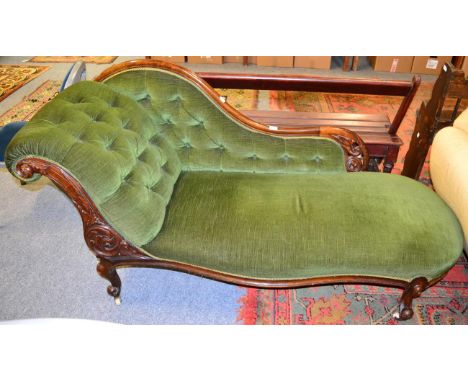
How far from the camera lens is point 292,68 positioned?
4.25 metres

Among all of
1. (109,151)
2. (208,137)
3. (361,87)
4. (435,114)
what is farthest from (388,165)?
(109,151)

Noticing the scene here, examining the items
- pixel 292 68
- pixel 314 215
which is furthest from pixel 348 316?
pixel 292 68

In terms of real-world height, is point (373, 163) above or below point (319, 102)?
above

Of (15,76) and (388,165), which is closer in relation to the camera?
(388,165)

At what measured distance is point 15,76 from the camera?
396 cm

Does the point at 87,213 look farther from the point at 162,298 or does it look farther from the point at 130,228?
the point at 162,298

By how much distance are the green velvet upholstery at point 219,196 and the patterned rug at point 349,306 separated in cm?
33

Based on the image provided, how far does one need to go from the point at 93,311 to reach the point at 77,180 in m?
0.76

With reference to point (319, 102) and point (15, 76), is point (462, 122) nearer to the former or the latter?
point (319, 102)

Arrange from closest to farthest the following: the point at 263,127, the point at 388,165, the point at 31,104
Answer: the point at 263,127
the point at 388,165
the point at 31,104

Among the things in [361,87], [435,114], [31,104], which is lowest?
[31,104]

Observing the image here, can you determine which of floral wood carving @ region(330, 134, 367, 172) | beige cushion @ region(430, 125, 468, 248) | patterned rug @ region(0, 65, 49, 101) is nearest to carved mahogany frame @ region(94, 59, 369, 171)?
floral wood carving @ region(330, 134, 367, 172)

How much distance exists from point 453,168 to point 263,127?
3.08 feet

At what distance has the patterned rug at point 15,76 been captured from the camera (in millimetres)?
3656
